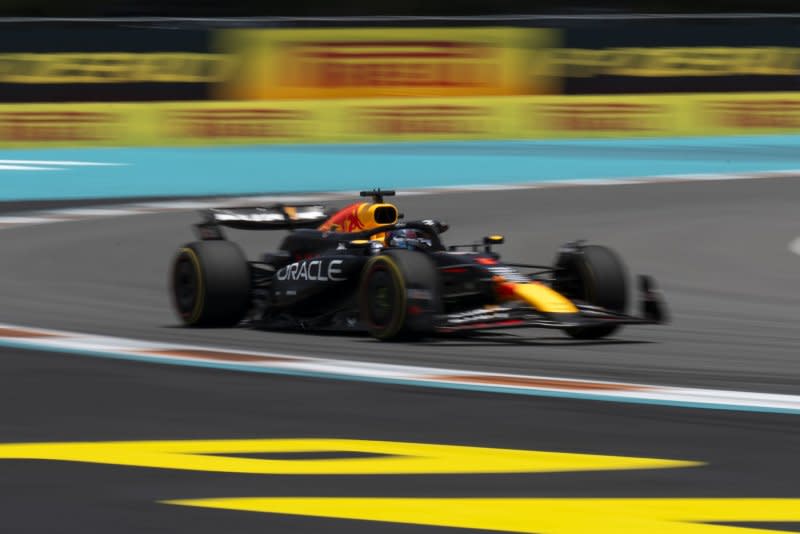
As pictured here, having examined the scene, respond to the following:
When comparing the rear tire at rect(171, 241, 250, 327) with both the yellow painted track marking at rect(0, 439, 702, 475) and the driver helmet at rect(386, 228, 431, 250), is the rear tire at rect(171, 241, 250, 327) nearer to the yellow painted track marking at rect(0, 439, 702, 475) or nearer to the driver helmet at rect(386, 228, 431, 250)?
the driver helmet at rect(386, 228, 431, 250)

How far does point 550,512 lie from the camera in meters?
4.95

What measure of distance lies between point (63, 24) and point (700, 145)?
7.64m

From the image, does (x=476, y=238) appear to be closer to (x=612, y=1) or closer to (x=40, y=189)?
(x=40, y=189)

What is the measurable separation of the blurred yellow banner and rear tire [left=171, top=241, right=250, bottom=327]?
10.9 m

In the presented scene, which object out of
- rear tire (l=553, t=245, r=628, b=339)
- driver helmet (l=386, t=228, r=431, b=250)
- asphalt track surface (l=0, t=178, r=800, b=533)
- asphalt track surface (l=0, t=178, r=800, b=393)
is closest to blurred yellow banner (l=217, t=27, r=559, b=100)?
asphalt track surface (l=0, t=178, r=800, b=393)

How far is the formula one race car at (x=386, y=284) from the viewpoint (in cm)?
879

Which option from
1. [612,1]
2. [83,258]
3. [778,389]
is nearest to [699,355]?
[778,389]

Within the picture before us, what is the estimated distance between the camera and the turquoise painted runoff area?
1919cm

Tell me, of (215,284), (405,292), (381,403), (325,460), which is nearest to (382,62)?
(215,284)

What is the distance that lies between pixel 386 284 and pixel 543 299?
0.78 m

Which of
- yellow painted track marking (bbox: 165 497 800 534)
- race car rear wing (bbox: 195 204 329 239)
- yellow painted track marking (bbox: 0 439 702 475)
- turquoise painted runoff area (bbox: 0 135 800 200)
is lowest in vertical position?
yellow painted track marking (bbox: 165 497 800 534)

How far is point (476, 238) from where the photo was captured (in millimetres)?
15016

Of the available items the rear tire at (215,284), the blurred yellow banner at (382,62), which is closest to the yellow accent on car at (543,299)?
the rear tire at (215,284)

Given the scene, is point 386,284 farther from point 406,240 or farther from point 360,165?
point 360,165
